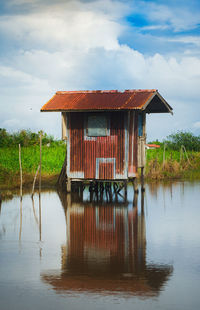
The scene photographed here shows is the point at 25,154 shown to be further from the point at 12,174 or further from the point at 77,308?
the point at 77,308

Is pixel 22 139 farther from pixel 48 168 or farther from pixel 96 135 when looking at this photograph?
pixel 96 135

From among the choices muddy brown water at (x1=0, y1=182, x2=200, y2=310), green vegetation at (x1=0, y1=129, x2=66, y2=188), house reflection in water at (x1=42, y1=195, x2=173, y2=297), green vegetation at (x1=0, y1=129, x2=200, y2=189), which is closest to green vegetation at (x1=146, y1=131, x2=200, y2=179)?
green vegetation at (x1=0, y1=129, x2=200, y2=189)

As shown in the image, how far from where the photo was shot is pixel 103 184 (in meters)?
22.9

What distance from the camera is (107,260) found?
30.1 ft

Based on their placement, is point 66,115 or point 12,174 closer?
point 66,115

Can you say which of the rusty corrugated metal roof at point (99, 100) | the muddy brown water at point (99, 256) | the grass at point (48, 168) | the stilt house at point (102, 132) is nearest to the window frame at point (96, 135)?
the stilt house at point (102, 132)

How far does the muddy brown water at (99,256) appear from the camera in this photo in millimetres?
6848

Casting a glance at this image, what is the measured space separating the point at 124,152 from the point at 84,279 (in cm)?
1272

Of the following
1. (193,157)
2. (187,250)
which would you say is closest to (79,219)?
(187,250)

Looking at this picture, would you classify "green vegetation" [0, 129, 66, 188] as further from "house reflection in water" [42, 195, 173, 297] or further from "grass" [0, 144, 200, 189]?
"house reflection in water" [42, 195, 173, 297]

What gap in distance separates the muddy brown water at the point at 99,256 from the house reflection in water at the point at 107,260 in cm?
1

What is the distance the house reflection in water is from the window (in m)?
5.96

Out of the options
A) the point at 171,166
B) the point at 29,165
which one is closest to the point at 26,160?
the point at 29,165

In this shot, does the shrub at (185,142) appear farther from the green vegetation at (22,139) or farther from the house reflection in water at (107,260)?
the house reflection in water at (107,260)
